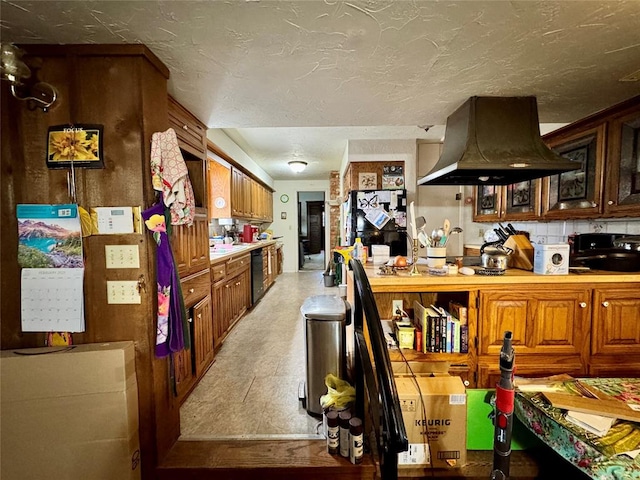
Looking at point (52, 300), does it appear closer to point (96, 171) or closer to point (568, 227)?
point (96, 171)

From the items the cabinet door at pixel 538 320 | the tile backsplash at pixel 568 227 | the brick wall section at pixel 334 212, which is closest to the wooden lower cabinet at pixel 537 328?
the cabinet door at pixel 538 320

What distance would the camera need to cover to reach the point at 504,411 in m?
1.14

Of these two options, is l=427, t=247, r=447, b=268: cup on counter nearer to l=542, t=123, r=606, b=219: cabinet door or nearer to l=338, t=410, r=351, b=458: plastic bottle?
l=338, t=410, r=351, b=458: plastic bottle

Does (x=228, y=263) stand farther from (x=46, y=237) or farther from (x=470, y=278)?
(x=470, y=278)

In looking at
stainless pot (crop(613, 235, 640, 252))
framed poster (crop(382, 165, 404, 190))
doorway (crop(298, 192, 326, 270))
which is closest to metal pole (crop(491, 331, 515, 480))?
stainless pot (crop(613, 235, 640, 252))

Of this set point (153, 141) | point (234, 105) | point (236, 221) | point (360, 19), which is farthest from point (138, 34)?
point (236, 221)

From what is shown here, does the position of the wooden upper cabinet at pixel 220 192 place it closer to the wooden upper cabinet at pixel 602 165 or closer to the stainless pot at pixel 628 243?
the wooden upper cabinet at pixel 602 165

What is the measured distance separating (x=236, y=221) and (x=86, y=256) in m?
3.92

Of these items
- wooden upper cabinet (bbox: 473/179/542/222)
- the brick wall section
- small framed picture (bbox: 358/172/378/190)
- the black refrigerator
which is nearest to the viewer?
wooden upper cabinet (bbox: 473/179/542/222)

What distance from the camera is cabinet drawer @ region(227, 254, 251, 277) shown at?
3127 millimetres

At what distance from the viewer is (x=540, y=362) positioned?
5.52ft

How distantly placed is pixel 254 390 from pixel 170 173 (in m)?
1.70

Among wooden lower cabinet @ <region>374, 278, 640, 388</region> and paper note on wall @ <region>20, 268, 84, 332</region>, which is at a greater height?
paper note on wall @ <region>20, 268, 84, 332</region>

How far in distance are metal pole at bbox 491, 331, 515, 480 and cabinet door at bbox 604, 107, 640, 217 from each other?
1.62 metres
